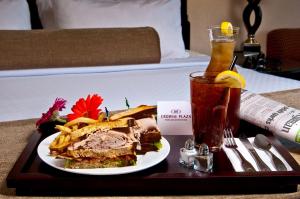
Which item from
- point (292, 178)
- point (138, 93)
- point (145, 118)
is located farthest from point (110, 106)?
point (292, 178)

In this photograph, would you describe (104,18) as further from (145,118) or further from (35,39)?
(145,118)

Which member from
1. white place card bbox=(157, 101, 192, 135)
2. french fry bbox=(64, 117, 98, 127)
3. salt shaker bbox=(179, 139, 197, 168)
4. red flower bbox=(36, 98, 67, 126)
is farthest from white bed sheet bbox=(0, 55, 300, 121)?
salt shaker bbox=(179, 139, 197, 168)

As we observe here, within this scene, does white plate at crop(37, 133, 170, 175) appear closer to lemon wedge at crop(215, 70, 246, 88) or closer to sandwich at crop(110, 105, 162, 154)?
sandwich at crop(110, 105, 162, 154)

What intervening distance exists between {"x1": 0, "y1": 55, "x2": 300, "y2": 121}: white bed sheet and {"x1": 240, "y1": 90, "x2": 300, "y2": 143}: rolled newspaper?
43cm

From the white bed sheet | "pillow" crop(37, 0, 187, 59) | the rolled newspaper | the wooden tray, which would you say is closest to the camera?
the wooden tray

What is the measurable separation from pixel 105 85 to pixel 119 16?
889 millimetres

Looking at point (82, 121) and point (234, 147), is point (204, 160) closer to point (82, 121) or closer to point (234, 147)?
point (234, 147)

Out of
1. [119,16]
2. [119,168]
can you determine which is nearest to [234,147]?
[119,168]

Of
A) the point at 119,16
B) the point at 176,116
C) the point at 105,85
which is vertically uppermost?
the point at 119,16

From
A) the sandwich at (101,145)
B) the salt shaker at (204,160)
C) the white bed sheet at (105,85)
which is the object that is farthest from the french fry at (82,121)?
the white bed sheet at (105,85)

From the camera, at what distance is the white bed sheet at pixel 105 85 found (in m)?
1.51

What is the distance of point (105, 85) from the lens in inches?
71.4

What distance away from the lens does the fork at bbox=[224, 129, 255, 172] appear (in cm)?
82

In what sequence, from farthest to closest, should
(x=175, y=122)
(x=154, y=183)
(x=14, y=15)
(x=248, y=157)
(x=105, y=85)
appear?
(x=14, y=15) → (x=105, y=85) → (x=175, y=122) → (x=248, y=157) → (x=154, y=183)
